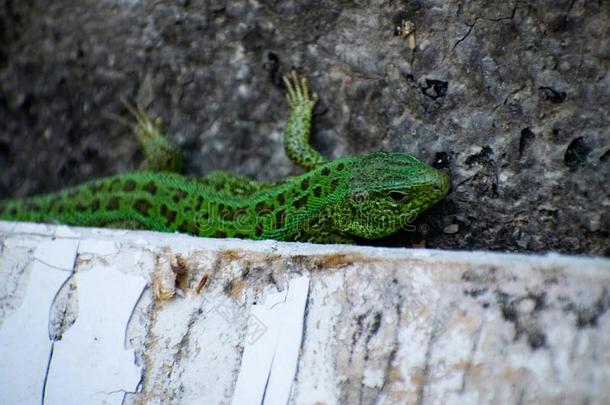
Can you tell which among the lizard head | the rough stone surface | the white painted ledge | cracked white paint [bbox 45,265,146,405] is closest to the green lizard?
the lizard head

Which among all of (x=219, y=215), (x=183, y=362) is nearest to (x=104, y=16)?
(x=219, y=215)

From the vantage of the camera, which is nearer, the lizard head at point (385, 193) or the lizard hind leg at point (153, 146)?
the lizard head at point (385, 193)

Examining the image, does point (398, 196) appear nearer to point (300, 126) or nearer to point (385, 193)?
point (385, 193)

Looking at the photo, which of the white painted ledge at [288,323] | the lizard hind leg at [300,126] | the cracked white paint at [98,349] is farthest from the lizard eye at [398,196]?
the cracked white paint at [98,349]

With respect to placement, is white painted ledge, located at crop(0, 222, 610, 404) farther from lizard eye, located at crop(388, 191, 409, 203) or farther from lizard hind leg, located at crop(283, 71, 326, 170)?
lizard hind leg, located at crop(283, 71, 326, 170)

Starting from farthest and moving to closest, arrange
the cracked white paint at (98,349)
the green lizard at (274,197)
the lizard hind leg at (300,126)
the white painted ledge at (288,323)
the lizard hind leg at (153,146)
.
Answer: the lizard hind leg at (153,146)
the lizard hind leg at (300,126)
the green lizard at (274,197)
the cracked white paint at (98,349)
the white painted ledge at (288,323)

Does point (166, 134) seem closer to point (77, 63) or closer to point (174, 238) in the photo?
point (77, 63)

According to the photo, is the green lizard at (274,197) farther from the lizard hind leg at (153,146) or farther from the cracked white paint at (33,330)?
the cracked white paint at (33,330)
